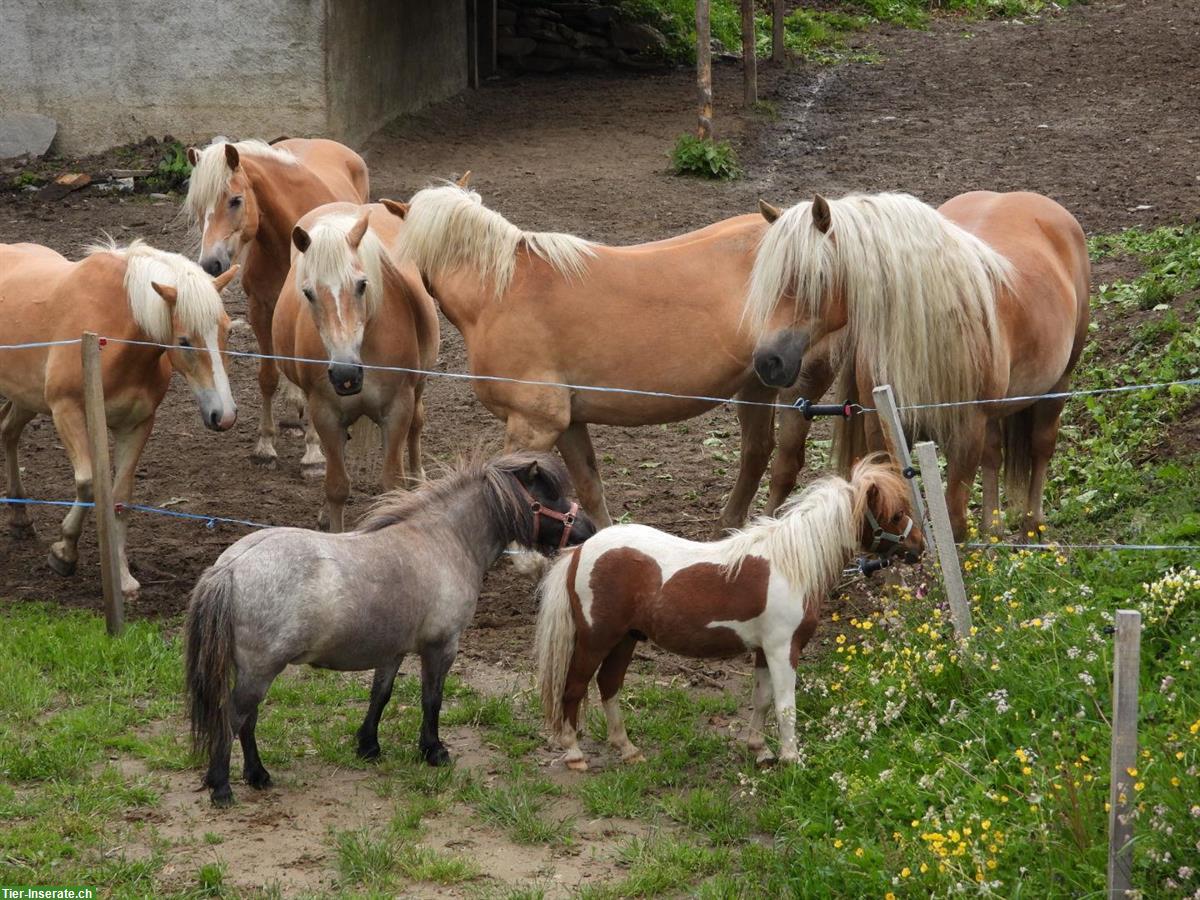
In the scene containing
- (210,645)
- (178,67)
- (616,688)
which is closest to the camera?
(210,645)

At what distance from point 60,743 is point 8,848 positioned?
2.55 ft

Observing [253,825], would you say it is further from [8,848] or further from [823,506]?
[823,506]

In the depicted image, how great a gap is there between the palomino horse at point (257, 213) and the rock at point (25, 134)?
245 inches


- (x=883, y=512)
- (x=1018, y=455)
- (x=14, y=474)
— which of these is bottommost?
(x=14, y=474)

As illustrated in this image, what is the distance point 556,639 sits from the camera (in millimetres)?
4840

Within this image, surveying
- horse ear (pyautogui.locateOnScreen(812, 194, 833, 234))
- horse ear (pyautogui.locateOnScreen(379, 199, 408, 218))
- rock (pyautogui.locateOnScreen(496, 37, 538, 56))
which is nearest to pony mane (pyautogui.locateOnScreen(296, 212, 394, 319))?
horse ear (pyautogui.locateOnScreen(379, 199, 408, 218))

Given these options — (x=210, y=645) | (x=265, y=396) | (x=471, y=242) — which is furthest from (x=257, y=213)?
(x=210, y=645)

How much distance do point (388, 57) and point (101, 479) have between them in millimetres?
10385

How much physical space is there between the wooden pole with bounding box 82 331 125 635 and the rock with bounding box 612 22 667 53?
1470 cm

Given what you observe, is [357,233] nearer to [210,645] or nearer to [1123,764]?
[210,645]

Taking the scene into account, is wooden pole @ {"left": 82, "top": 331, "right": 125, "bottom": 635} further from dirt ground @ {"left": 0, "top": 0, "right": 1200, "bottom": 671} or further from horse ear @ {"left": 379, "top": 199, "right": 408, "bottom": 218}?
horse ear @ {"left": 379, "top": 199, "right": 408, "bottom": 218}

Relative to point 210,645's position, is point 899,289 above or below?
above

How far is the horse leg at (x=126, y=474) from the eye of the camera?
259 inches

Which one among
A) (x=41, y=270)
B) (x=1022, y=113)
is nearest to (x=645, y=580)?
(x=41, y=270)
